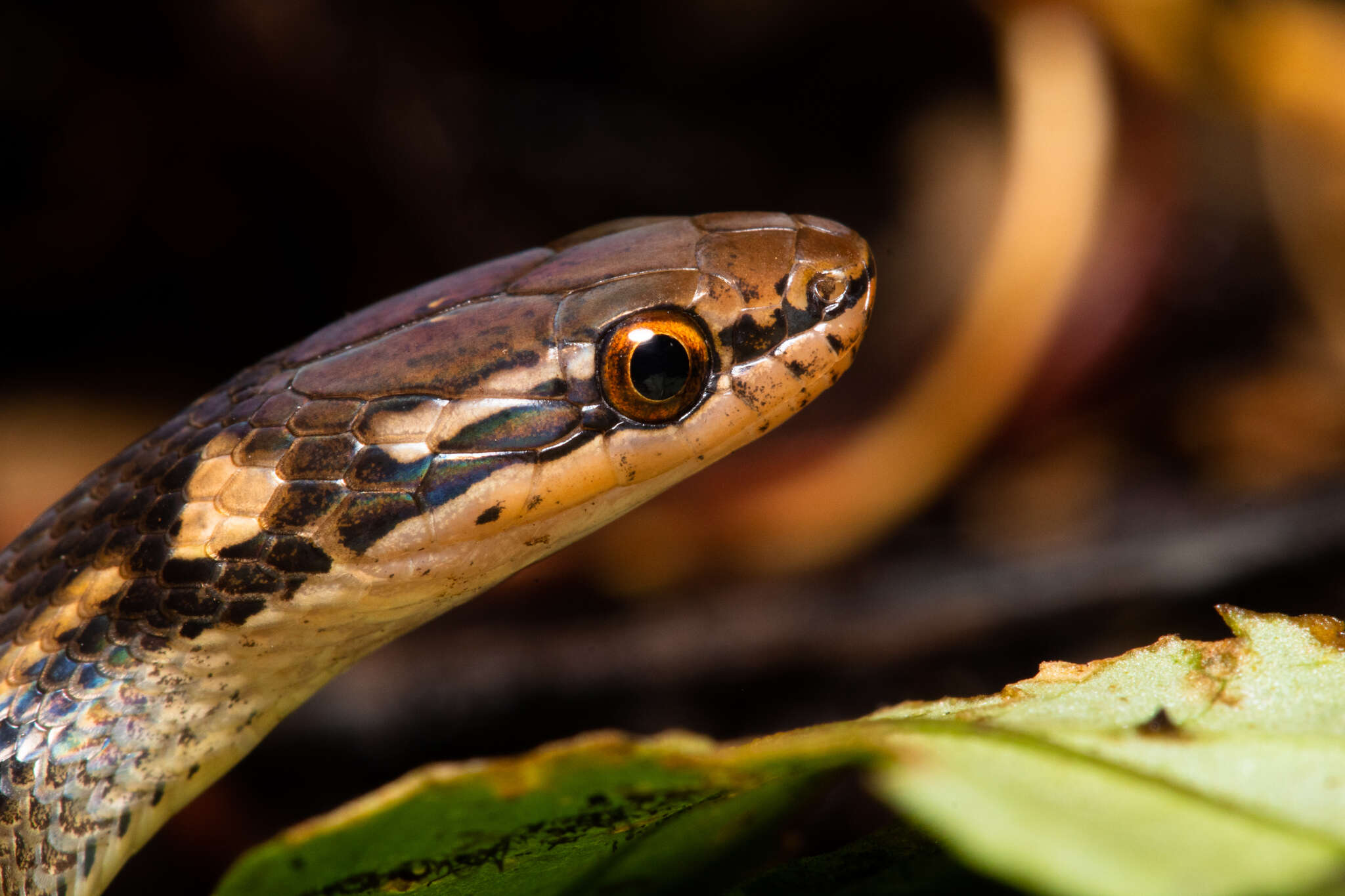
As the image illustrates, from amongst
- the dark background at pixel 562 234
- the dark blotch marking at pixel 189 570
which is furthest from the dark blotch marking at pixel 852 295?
the dark background at pixel 562 234

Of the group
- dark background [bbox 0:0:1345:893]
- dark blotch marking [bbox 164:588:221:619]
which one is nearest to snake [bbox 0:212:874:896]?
dark blotch marking [bbox 164:588:221:619]

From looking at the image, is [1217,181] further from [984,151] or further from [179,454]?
[179,454]

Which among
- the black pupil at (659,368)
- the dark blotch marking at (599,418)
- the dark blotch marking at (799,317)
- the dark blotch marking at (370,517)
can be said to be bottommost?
the dark blotch marking at (370,517)

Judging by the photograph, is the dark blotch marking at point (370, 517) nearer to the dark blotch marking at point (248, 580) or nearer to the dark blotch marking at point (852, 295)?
the dark blotch marking at point (248, 580)

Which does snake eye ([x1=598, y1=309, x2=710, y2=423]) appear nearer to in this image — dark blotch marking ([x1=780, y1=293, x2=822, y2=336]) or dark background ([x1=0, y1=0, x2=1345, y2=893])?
dark blotch marking ([x1=780, y1=293, x2=822, y2=336])

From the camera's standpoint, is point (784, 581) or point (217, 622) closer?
point (217, 622)

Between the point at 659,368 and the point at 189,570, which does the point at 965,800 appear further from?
the point at 189,570

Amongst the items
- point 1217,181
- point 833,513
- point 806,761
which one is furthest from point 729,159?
point 806,761
